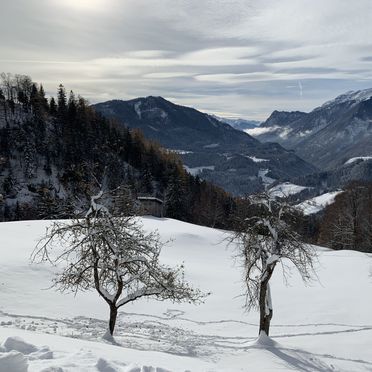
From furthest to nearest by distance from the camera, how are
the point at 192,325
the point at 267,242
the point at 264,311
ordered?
the point at 192,325, the point at 267,242, the point at 264,311

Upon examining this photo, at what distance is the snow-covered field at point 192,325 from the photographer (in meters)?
11.3

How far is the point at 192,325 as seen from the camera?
939 inches

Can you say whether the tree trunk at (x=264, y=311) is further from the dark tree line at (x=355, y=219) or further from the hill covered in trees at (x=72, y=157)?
the hill covered in trees at (x=72, y=157)

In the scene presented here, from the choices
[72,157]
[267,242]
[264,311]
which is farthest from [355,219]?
[72,157]

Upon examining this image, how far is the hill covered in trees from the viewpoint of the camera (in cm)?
9419

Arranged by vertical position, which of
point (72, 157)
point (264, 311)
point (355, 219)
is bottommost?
point (264, 311)

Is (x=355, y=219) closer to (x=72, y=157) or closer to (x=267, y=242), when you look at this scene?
(x=267, y=242)

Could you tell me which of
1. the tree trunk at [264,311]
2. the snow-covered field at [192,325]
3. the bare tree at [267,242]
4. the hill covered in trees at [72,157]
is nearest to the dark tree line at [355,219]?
the snow-covered field at [192,325]

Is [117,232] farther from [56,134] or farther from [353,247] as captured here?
[56,134]

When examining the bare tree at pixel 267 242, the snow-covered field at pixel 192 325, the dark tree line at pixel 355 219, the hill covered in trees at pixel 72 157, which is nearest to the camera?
the snow-covered field at pixel 192 325

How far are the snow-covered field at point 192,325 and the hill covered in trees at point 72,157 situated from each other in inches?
2227

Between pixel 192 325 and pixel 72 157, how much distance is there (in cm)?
9253

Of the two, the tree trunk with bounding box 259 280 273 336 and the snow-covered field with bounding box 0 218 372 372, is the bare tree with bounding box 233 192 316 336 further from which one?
the snow-covered field with bounding box 0 218 372 372

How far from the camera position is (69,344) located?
40.2ft
